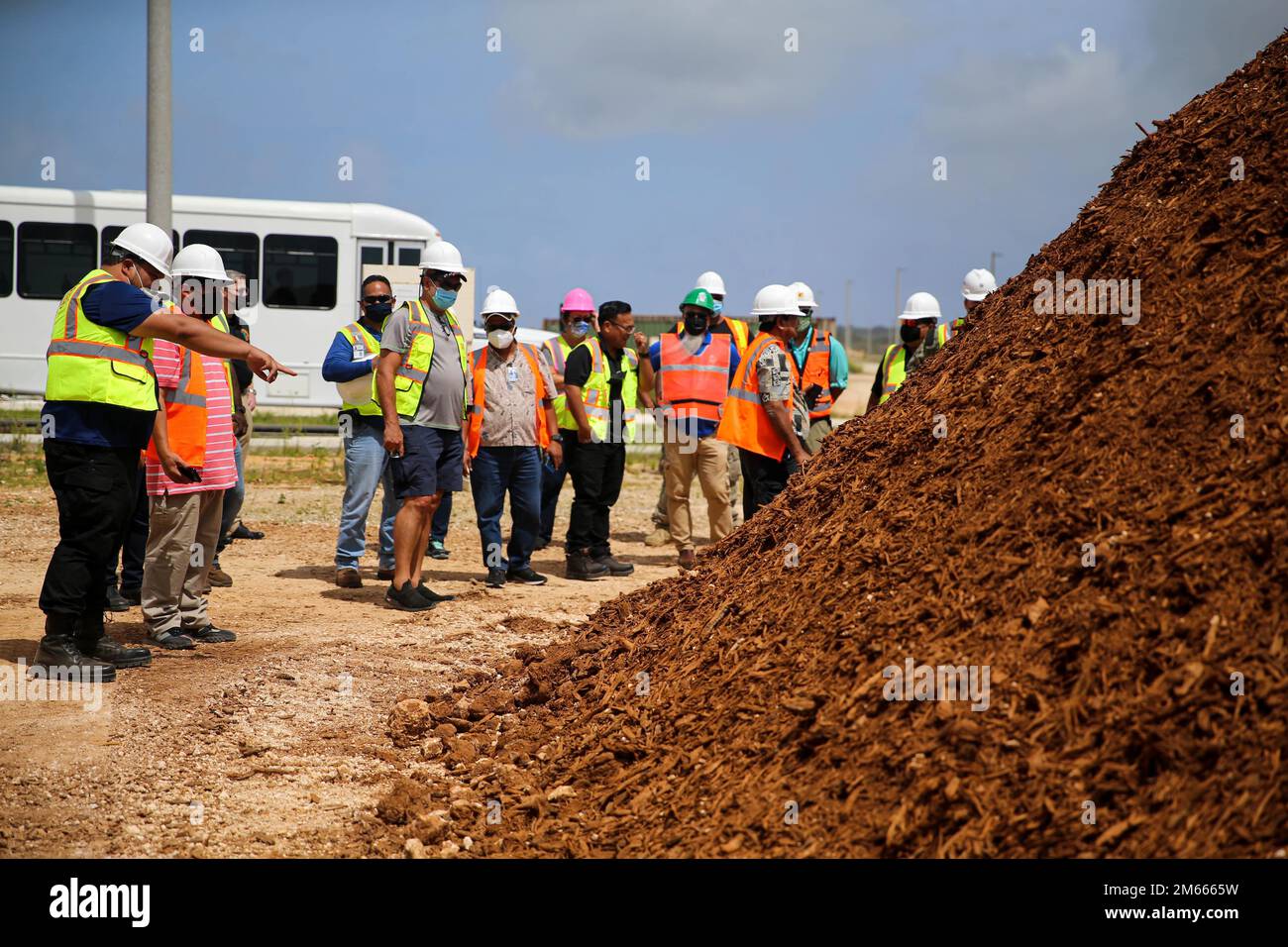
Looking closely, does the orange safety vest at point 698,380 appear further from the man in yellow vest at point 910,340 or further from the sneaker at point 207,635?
the sneaker at point 207,635

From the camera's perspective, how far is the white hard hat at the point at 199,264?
6785 millimetres

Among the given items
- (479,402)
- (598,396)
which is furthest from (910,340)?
(479,402)

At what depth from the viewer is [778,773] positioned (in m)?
3.67

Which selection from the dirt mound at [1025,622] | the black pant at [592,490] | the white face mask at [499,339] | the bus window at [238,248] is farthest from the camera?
the bus window at [238,248]

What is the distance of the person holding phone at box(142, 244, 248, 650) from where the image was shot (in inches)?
239

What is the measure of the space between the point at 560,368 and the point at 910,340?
3053 millimetres

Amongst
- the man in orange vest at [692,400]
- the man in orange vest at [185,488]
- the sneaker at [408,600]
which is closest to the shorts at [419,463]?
the sneaker at [408,600]

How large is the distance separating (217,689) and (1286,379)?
460 centimetres

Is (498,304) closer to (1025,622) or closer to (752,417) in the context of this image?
(752,417)

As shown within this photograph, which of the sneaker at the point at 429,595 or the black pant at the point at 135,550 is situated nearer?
the black pant at the point at 135,550

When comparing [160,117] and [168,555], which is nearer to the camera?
[168,555]

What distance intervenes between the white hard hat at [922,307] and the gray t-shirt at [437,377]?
12.5 feet

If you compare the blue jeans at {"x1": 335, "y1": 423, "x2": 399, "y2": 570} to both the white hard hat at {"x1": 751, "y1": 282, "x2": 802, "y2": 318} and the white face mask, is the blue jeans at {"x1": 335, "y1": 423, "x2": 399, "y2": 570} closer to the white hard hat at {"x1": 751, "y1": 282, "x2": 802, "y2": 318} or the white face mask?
the white face mask

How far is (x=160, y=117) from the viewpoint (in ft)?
38.6
